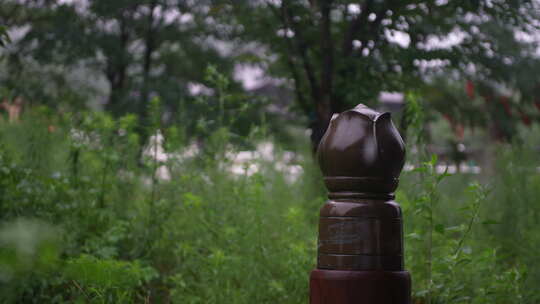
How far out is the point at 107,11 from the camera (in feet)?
28.6

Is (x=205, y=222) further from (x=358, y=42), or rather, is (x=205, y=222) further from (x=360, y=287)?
(x=358, y=42)

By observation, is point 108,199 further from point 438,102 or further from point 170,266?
point 438,102

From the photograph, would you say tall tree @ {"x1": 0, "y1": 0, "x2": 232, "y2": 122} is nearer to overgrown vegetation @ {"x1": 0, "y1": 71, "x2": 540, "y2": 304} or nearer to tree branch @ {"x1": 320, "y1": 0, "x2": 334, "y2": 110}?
tree branch @ {"x1": 320, "y1": 0, "x2": 334, "y2": 110}

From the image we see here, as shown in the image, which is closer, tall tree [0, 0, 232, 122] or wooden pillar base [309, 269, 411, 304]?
wooden pillar base [309, 269, 411, 304]

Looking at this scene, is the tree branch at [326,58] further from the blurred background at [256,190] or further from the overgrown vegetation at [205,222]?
the overgrown vegetation at [205,222]

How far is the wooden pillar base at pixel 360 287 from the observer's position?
1598 millimetres

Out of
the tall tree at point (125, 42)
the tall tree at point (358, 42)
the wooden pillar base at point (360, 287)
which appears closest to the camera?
the wooden pillar base at point (360, 287)

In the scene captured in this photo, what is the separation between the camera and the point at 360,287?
5.24 ft

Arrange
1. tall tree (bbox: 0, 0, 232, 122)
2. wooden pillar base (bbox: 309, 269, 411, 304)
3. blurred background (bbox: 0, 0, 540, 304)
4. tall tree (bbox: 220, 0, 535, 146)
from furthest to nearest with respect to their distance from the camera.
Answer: tall tree (bbox: 0, 0, 232, 122)
tall tree (bbox: 220, 0, 535, 146)
blurred background (bbox: 0, 0, 540, 304)
wooden pillar base (bbox: 309, 269, 411, 304)

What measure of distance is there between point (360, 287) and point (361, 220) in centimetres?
20

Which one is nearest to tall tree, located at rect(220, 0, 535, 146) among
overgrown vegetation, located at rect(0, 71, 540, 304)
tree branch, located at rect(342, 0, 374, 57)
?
tree branch, located at rect(342, 0, 374, 57)

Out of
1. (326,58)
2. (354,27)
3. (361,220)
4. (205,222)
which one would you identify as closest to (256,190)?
(205,222)

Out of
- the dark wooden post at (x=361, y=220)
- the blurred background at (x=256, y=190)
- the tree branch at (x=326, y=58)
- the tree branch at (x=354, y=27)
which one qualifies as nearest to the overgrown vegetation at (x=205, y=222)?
the blurred background at (x=256, y=190)

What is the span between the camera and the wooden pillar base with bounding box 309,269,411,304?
1598 mm
